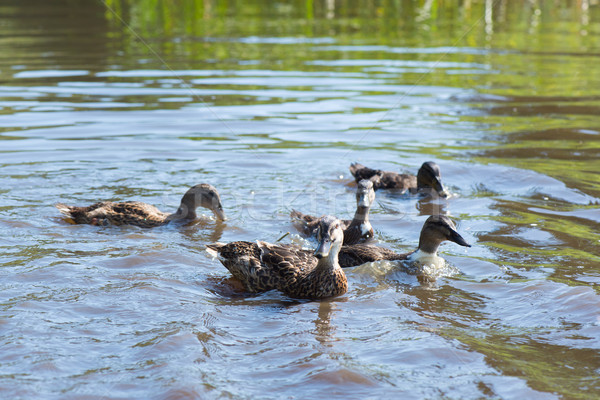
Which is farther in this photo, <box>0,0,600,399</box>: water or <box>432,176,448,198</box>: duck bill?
<box>432,176,448,198</box>: duck bill

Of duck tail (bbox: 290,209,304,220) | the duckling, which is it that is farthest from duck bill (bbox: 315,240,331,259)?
duck tail (bbox: 290,209,304,220)

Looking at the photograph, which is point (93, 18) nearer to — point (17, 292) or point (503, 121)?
point (503, 121)

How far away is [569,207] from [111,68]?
12.4 meters

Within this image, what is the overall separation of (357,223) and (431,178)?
1.82 m

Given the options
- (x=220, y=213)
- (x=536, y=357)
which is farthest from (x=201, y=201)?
(x=536, y=357)

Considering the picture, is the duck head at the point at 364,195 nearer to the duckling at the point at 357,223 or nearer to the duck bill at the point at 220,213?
the duckling at the point at 357,223

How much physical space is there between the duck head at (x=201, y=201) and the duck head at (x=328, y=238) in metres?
2.47

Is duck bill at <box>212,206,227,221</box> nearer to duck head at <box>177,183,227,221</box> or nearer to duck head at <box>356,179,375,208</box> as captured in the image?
duck head at <box>177,183,227,221</box>

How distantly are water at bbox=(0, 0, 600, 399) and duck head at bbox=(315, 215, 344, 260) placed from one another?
0.46 meters

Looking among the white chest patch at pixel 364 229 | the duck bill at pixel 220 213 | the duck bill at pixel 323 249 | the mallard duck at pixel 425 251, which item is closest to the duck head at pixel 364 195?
the white chest patch at pixel 364 229

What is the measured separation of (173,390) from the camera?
4527 mm

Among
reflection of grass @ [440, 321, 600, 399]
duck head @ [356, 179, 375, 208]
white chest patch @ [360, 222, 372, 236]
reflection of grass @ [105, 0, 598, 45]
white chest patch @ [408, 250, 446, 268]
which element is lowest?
reflection of grass @ [440, 321, 600, 399]

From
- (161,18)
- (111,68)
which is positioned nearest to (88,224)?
(111,68)

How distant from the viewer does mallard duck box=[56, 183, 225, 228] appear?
8.11 meters
